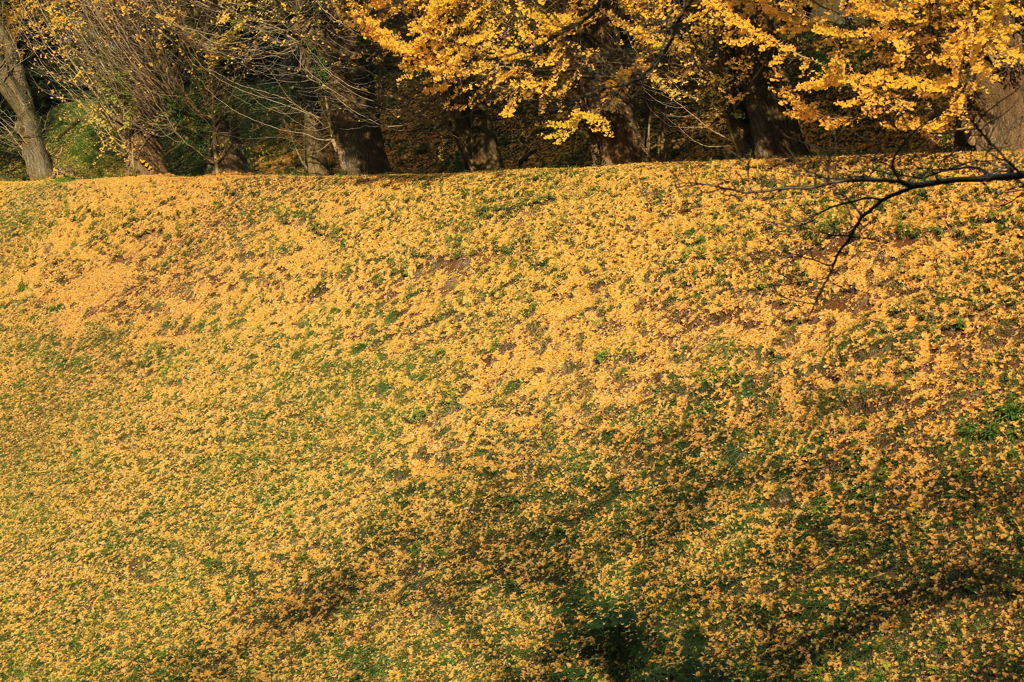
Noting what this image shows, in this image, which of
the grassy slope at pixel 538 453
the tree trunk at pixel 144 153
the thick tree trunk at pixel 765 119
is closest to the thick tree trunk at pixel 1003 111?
the grassy slope at pixel 538 453

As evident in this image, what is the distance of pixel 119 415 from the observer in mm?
15008

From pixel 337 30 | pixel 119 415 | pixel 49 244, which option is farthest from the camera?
pixel 49 244

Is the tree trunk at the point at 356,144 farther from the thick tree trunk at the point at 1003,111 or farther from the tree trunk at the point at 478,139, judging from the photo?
the thick tree trunk at the point at 1003,111

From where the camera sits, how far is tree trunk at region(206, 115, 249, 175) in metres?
22.2

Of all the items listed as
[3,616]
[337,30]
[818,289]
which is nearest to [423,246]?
[337,30]

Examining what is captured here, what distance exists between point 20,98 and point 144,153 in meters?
3.77

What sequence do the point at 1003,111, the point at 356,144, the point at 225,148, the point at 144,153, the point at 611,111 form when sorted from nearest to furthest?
the point at 1003,111 < the point at 611,111 < the point at 356,144 < the point at 225,148 < the point at 144,153

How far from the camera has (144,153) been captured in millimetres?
23703

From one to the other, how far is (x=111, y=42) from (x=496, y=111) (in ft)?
27.0

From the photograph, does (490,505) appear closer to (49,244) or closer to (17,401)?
(17,401)

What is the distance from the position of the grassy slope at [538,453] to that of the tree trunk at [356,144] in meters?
3.10

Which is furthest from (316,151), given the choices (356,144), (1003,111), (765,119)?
(1003,111)

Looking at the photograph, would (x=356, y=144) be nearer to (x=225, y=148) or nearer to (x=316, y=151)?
(x=316, y=151)

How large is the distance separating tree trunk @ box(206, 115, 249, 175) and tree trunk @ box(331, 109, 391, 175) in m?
3.53
